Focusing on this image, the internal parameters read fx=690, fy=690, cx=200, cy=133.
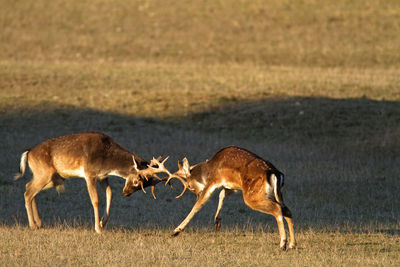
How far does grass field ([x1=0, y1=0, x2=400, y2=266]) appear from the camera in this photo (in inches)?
435

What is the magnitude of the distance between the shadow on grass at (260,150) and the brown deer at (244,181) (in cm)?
164

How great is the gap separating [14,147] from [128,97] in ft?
29.1

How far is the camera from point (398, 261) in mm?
9867

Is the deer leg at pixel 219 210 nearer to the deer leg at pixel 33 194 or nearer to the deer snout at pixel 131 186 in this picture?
the deer snout at pixel 131 186

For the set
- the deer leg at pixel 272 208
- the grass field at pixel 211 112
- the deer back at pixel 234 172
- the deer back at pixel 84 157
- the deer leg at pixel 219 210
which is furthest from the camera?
the deer back at pixel 84 157

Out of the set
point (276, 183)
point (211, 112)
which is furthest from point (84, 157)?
point (211, 112)

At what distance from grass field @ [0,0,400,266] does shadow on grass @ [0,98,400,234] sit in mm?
69

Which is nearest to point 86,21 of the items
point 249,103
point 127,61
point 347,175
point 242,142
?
point 127,61

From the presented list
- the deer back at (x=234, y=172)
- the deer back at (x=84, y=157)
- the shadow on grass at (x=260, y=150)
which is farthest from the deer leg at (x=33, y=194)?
the deer back at (x=234, y=172)

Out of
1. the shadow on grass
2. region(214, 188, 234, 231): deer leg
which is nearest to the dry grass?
region(214, 188, 234, 231): deer leg

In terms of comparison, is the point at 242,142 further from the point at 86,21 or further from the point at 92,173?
the point at 86,21

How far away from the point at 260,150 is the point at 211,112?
525cm

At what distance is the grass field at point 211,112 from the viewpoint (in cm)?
1104

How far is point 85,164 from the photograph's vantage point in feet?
39.7
